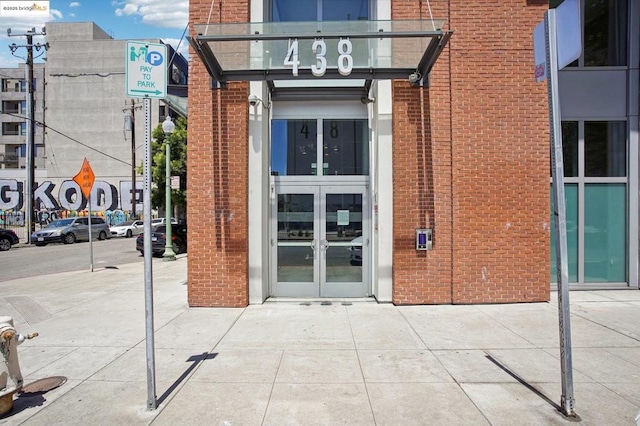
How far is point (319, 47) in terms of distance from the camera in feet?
20.7

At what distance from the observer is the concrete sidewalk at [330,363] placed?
3.80m

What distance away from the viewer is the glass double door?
8.20 m

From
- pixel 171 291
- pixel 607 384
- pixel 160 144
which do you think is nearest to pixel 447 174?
pixel 607 384

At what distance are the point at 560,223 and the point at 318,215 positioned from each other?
4.98 meters

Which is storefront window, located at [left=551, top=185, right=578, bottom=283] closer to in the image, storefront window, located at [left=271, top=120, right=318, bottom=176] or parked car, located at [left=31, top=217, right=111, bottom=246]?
storefront window, located at [left=271, top=120, right=318, bottom=176]

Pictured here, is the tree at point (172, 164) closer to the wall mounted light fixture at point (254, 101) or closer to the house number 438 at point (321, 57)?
the wall mounted light fixture at point (254, 101)

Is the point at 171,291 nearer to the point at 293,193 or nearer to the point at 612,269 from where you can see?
the point at 293,193

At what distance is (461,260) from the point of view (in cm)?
753

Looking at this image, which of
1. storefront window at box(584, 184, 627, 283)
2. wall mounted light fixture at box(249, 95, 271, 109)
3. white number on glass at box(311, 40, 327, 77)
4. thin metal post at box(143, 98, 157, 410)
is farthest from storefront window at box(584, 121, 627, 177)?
thin metal post at box(143, 98, 157, 410)

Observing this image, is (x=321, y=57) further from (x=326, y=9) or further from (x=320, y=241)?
(x=320, y=241)

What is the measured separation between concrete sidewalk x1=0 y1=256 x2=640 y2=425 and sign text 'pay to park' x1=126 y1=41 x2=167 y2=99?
124 inches

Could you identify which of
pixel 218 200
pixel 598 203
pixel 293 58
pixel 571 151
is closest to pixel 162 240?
pixel 218 200

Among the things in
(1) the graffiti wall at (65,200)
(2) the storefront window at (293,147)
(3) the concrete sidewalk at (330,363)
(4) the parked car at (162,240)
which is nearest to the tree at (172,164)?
(4) the parked car at (162,240)

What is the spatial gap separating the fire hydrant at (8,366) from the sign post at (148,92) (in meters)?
1.32
